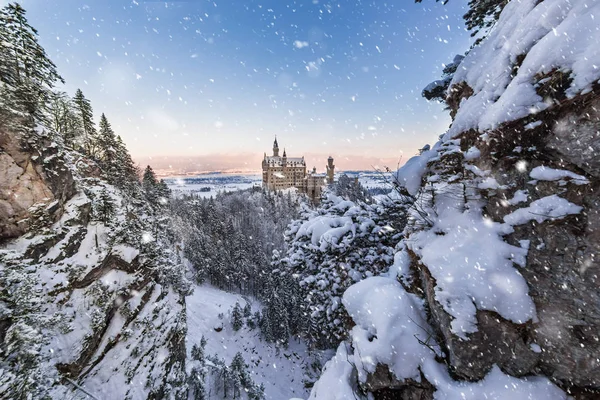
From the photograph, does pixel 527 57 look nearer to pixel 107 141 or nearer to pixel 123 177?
pixel 123 177

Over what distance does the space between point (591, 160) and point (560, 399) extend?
3073 mm

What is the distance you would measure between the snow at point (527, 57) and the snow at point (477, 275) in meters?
1.80

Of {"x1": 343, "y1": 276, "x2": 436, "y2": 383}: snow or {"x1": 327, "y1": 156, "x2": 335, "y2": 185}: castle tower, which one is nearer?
{"x1": 343, "y1": 276, "x2": 436, "y2": 383}: snow

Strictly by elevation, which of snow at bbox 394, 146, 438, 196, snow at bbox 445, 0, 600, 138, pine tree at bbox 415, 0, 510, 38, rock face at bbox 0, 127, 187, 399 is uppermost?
pine tree at bbox 415, 0, 510, 38

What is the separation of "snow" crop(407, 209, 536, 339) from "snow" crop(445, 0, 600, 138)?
1801 mm

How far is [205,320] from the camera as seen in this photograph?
Answer: 4325 centimetres

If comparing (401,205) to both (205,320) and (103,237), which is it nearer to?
(103,237)

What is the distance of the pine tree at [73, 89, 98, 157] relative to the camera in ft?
117

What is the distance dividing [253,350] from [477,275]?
46.8 meters

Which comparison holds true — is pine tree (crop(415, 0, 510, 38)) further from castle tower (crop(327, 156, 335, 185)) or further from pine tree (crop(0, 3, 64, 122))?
castle tower (crop(327, 156, 335, 185))

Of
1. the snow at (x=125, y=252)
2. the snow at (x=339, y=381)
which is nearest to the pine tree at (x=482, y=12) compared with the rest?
the snow at (x=339, y=381)

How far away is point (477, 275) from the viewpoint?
11.5ft

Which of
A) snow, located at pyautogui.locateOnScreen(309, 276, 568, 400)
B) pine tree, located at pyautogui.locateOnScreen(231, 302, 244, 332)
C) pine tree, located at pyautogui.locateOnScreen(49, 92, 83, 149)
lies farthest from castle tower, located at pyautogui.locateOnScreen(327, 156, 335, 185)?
snow, located at pyautogui.locateOnScreen(309, 276, 568, 400)

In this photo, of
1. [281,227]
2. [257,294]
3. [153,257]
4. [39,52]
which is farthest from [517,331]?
[281,227]
